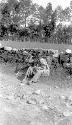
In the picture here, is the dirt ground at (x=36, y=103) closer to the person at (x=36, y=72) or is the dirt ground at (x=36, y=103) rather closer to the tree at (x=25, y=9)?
the person at (x=36, y=72)

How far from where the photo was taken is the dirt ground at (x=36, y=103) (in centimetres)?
522

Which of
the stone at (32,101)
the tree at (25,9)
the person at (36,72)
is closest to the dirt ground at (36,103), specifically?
the stone at (32,101)

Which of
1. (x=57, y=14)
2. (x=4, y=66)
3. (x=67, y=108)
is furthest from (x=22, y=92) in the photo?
(x=57, y=14)

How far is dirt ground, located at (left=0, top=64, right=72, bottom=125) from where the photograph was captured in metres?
5.22

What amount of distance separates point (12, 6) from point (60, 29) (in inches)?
534

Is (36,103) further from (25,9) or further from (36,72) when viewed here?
(25,9)

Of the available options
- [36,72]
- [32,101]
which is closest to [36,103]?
[32,101]

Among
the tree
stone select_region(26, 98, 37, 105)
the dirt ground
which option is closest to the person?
the dirt ground

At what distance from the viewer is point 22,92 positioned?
24.8 feet

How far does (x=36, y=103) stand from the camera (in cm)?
646

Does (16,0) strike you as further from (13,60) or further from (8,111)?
(8,111)

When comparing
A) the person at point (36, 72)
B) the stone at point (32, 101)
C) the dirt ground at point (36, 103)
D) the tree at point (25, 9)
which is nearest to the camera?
the dirt ground at point (36, 103)

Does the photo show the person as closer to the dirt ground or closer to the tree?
the dirt ground

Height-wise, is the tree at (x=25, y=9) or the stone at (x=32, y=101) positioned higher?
the tree at (x=25, y=9)
